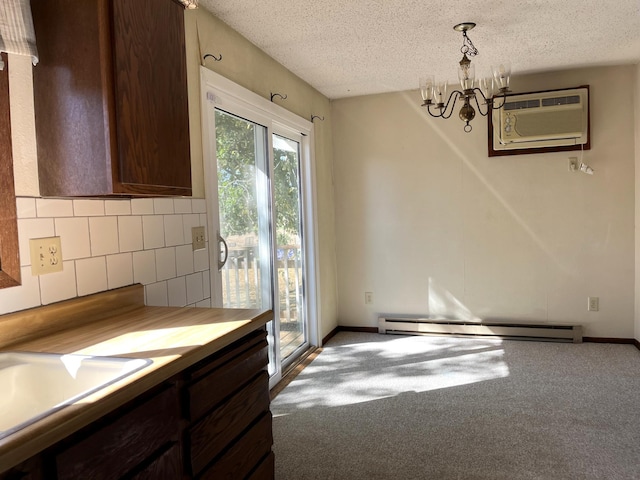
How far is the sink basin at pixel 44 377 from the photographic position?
1.24 meters

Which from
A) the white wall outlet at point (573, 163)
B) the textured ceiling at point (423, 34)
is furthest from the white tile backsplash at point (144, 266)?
the white wall outlet at point (573, 163)

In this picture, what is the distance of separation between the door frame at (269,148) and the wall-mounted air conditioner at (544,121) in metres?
1.75

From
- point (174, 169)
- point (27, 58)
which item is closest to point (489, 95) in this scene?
point (174, 169)

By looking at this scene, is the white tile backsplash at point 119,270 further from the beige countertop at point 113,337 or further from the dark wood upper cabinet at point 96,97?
the dark wood upper cabinet at point 96,97

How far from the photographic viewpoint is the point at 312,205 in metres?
4.14

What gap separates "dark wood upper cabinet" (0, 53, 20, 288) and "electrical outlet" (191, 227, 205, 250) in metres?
0.96

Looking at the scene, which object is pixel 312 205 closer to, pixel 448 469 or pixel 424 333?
pixel 424 333

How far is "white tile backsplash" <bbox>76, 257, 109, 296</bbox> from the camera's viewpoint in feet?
5.58

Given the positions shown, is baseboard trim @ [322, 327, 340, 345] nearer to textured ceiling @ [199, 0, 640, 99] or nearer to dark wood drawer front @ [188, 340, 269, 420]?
textured ceiling @ [199, 0, 640, 99]

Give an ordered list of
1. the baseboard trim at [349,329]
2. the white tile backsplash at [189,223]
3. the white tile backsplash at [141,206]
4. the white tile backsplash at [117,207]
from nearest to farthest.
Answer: the white tile backsplash at [117,207], the white tile backsplash at [141,206], the white tile backsplash at [189,223], the baseboard trim at [349,329]

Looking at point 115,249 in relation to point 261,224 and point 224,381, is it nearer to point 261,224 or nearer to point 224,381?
point 224,381

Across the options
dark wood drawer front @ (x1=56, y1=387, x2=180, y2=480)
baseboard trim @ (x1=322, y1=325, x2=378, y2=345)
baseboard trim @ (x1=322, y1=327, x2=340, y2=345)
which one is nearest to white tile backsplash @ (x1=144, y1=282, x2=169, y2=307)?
dark wood drawer front @ (x1=56, y1=387, x2=180, y2=480)

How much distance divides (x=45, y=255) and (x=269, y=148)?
2.00 meters

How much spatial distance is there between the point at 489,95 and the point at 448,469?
207cm
